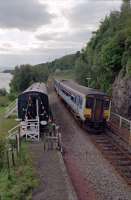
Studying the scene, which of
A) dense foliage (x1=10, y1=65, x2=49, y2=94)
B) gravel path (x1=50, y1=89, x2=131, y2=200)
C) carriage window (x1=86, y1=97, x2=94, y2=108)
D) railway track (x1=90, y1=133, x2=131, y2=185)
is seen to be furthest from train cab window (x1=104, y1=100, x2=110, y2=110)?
dense foliage (x1=10, y1=65, x2=49, y2=94)

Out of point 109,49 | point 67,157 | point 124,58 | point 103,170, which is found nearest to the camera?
point 103,170

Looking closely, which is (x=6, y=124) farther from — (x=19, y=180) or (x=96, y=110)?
(x=19, y=180)

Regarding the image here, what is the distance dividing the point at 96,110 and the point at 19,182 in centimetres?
1145

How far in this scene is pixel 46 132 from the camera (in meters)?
22.7

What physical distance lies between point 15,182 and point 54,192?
1.69 m

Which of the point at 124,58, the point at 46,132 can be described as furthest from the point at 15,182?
the point at 124,58

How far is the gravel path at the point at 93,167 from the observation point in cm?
1228

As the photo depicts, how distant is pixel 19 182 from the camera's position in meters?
12.5

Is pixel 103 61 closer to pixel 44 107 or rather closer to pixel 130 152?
pixel 44 107

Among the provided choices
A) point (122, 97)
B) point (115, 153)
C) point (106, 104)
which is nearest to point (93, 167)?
point (115, 153)

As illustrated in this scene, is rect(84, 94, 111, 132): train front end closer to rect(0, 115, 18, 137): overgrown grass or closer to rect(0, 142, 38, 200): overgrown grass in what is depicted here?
rect(0, 115, 18, 137): overgrown grass

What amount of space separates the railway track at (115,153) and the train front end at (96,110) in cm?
105

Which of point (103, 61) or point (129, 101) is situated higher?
point (103, 61)

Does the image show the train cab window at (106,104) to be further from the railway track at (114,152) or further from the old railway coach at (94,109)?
the railway track at (114,152)
